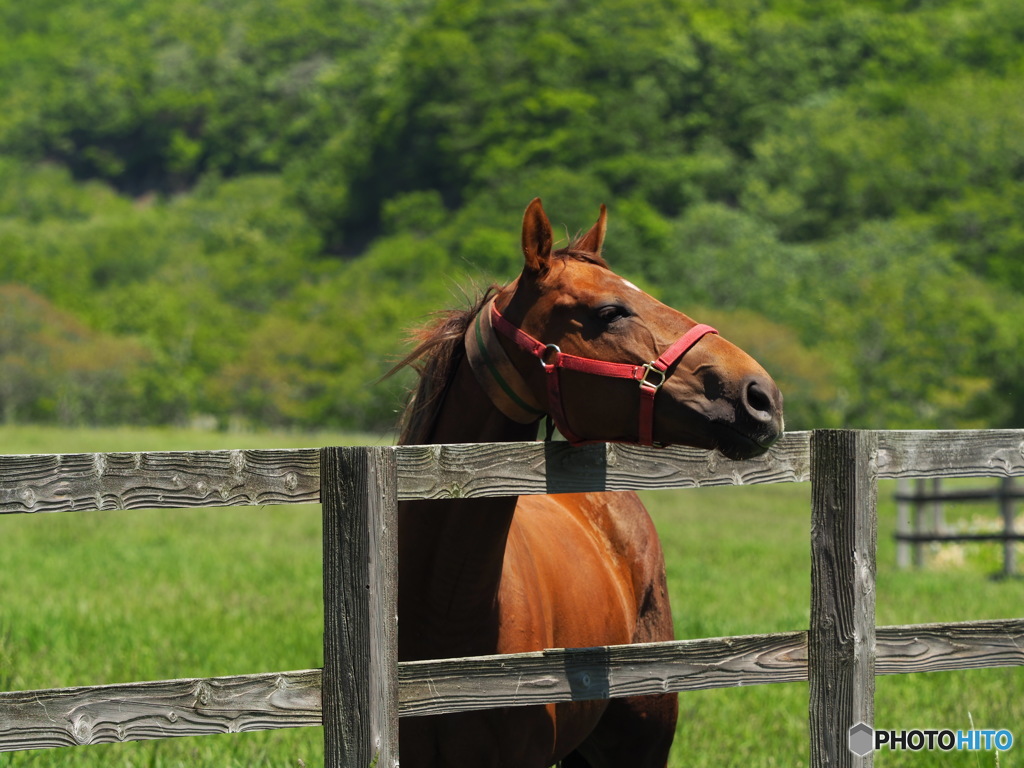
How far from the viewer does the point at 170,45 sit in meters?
156

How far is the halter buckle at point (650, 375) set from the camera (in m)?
3.26

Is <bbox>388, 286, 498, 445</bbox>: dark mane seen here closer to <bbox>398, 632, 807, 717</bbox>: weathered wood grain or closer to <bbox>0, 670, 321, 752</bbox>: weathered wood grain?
<bbox>398, 632, 807, 717</bbox>: weathered wood grain

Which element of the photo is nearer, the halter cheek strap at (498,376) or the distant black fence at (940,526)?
the halter cheek strap at (498,376)

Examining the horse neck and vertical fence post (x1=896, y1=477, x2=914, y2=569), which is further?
vertical fence post (x1=896, y1=477, x2=914, y2=569)

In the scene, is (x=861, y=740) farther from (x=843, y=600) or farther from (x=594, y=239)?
(x=594, y=239)

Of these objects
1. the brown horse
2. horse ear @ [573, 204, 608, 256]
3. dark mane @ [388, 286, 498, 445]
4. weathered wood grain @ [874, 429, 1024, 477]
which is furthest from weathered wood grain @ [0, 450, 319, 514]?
weathered wood grain @ [874, 429, 1024, 477]

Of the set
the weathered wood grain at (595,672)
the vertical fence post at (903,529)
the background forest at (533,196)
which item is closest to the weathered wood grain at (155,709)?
the weathered wood grain at (595,672)

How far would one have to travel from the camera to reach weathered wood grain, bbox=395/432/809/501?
3.10 meters

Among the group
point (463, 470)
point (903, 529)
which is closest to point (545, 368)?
point (463, 470)

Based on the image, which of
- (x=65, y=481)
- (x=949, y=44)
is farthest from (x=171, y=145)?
(x=65, y=481)

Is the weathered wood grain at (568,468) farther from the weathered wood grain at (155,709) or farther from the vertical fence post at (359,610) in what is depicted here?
the weathered wood grain at (155,709)

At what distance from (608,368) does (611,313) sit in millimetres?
176

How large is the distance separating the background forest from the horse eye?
53.9m

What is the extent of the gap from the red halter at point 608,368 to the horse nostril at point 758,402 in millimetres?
219
